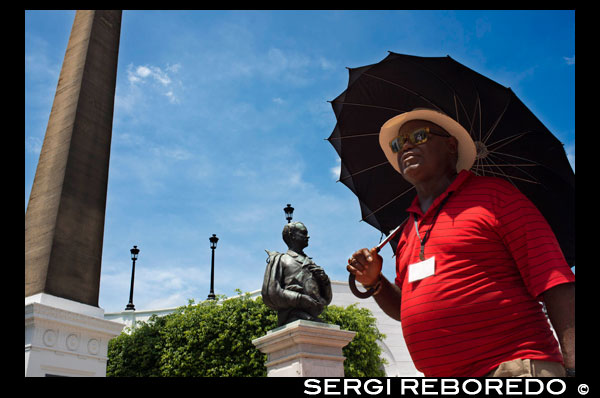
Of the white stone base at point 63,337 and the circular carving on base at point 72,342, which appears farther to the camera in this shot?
the circular carving on base at point 72,342

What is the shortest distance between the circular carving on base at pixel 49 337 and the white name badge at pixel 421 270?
6.56 m

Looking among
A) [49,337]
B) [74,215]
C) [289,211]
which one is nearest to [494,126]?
[49,337]

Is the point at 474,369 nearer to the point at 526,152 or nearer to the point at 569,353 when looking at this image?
the point at 569,353

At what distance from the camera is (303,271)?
351 inches

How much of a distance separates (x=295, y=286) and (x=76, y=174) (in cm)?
457

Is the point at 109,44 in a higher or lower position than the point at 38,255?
higher

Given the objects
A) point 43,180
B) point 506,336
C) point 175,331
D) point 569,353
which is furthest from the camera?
point 175,331

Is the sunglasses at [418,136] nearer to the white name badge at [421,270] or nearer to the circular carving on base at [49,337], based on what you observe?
the white name badge at [421,270]

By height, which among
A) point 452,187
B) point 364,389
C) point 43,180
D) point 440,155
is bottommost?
point 364,389

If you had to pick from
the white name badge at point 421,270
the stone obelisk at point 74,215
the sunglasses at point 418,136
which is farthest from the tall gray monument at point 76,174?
the white name badge at point 421,270

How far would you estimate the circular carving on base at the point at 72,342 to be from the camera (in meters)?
8.06

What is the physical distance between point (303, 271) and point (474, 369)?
636 cm

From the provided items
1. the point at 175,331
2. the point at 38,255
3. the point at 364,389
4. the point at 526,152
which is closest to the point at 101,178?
the point at 38,255

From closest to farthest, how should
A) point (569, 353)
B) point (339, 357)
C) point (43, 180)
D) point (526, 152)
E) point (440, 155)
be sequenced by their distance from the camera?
point (569, 353) → point (440, 155) → point (526, 152) → point (339, 357) → point (43, 180)
